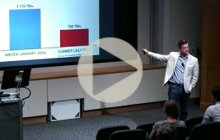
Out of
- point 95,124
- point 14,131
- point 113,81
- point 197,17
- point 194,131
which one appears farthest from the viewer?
point 197,17

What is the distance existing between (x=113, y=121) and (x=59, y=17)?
6.38 ft

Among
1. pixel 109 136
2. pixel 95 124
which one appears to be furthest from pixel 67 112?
pixel 109 136

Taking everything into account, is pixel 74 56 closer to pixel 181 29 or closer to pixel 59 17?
pixel 59 17

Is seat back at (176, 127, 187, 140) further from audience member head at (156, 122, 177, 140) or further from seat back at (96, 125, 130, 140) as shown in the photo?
audience member head at (156, 122, 177, 140)

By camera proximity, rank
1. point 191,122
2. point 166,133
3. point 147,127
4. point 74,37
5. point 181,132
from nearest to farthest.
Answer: point 166,133
point 181,132
point 147,127
point 191,122
point 74,37

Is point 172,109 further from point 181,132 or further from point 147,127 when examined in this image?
point 147,127

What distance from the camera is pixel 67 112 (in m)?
8.03

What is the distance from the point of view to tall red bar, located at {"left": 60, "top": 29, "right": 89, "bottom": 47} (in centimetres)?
794

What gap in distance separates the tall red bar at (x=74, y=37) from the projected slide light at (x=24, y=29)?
0.41 meters

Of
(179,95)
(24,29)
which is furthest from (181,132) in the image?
(24,29)

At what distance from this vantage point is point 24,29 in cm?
763
